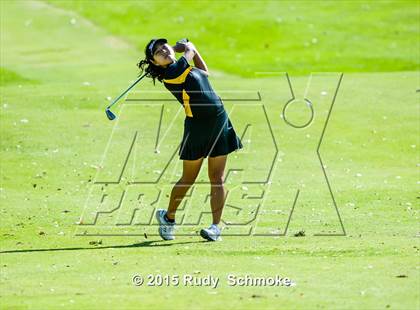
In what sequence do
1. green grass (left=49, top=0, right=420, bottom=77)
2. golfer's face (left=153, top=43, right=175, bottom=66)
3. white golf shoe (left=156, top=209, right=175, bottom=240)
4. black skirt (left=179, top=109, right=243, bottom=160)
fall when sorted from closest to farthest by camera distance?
golfer's face (left=153, top=43, right=175, bottom=66), black skirt (left=179, top=109, right=243, bottom=160), white golf shoe (left=156, top=209, right=175, bottom=240), green grass (left=49, top=0, right=420, bottom=77)

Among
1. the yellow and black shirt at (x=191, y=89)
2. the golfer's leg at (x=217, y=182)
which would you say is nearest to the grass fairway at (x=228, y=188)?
the golfer's leg at (x=217, y=182)

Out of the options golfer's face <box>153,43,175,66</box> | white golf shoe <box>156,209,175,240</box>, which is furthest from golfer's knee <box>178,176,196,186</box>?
golfer's face <box>153,43,175,66</box>

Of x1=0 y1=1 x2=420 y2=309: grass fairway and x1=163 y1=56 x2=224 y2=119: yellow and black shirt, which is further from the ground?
x1=163 y1=56 x2=224 y2=119: yellow and black shirt

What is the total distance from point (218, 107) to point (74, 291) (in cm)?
304

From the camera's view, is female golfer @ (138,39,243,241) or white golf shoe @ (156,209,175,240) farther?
white golf shoe @ (156,209,175,240)

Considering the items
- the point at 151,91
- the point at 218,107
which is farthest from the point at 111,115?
the point at 151,91

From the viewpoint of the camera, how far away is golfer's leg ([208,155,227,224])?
35.3ft

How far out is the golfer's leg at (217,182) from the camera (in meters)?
10.8

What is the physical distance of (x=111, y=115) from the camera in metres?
10.7

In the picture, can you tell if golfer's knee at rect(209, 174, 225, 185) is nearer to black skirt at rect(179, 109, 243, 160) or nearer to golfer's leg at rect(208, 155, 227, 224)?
golfer's leg at rect(208, 155, 227, 224)

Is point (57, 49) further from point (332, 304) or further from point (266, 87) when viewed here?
point (332, 304)

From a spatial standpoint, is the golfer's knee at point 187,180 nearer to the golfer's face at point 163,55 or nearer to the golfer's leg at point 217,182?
the golfer's leg at point 217,182

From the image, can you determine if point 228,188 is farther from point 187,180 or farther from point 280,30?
point 280,30

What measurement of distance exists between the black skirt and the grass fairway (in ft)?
3.21
